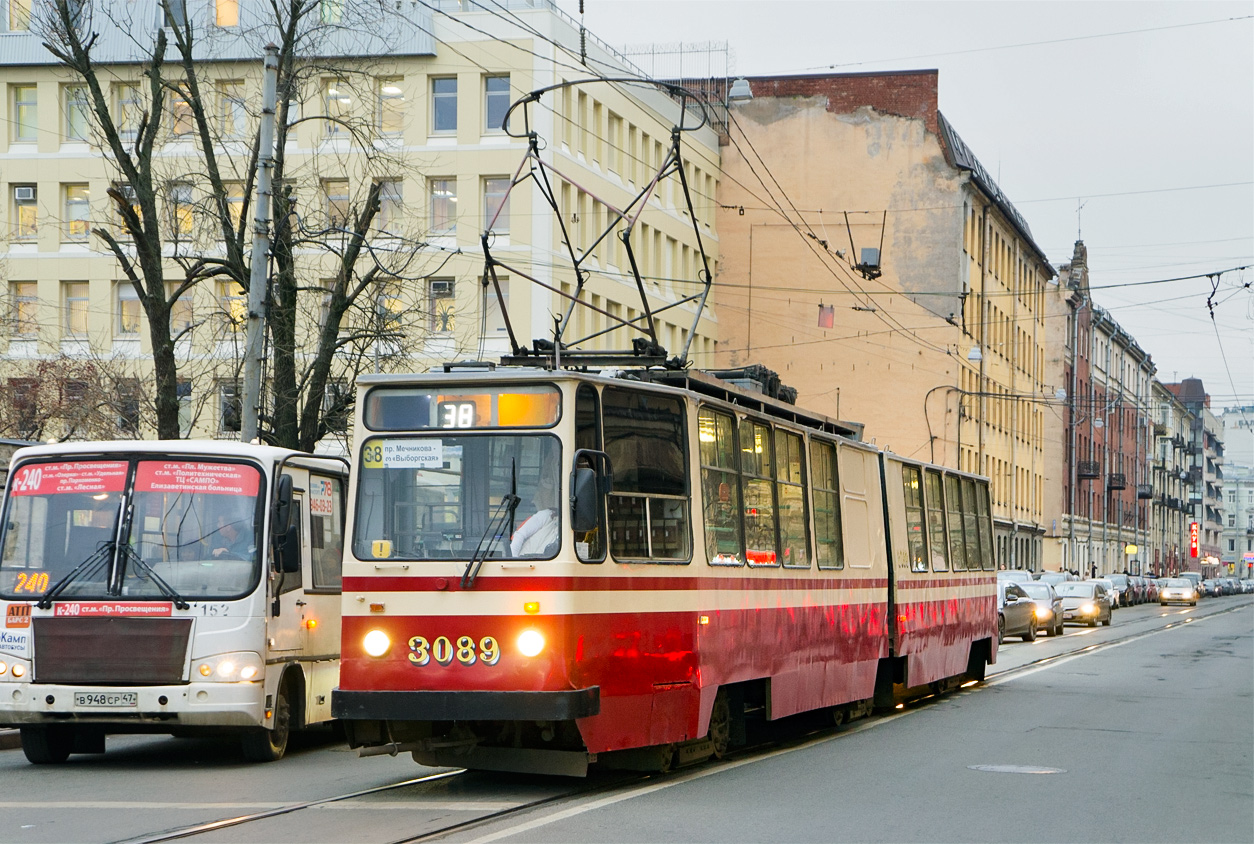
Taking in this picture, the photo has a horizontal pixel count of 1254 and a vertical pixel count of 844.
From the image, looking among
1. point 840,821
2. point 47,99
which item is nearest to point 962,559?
point 840,821

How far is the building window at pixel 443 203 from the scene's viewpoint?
4891 centimetres

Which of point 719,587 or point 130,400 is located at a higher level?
point 130,400

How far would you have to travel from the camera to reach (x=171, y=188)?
89.6 feet

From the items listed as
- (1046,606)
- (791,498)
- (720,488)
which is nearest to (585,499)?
(720,488)

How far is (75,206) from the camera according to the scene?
51.6m

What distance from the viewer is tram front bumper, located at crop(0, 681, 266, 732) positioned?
13109 millimetres

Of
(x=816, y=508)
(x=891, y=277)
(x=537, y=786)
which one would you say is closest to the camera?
(x=537, y=786)

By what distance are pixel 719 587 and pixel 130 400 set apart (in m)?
23.4

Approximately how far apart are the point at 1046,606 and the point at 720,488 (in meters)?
Result: 30.6

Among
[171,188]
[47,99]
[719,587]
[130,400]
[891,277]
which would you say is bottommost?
[719,587]

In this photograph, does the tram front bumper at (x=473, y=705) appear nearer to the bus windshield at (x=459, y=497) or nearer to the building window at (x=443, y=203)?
the bus windshield at (x=459, y=497)

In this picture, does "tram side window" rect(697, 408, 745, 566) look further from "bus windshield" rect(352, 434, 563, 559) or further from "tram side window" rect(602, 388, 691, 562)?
"bus windshield" rect(352, 434, 563, 559)

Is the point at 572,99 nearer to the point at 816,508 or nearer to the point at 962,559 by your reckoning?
the point at 962,559

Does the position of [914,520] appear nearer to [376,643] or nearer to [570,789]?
[570,789]
